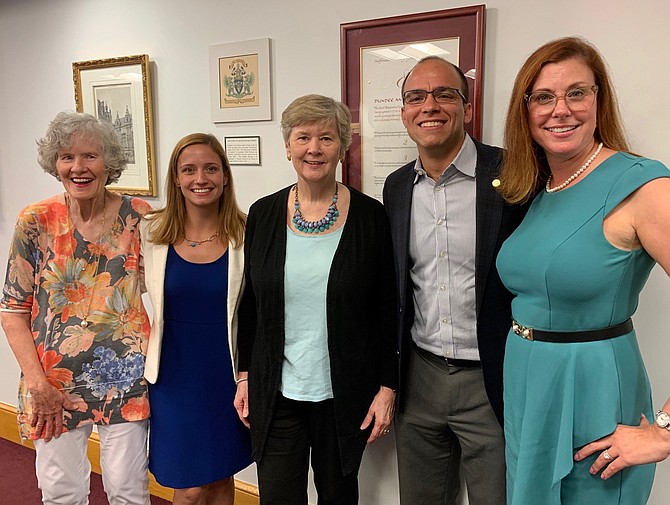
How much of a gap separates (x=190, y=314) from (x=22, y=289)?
0.52 m

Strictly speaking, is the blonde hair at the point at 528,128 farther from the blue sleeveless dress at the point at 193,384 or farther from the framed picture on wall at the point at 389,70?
the blue sleeveless dress at the point at 193,384

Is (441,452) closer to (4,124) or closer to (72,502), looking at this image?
(72,502)

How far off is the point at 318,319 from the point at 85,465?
94 cm

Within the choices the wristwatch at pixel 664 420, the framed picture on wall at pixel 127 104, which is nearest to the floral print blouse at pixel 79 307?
the framed picture on wall at pixel 127 104

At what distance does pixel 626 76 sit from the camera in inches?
62.0

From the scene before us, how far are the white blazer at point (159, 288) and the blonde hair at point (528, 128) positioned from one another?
85 cm

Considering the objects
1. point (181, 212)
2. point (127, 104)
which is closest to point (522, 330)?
point (181, 212)

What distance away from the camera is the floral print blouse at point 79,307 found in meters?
1.73

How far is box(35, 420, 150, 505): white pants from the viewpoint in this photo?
1.76m

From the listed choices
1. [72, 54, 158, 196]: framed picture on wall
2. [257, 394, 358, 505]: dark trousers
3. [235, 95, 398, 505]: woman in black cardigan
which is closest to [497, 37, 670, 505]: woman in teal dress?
[235, 95, 398, 505]: woman in black cardigan

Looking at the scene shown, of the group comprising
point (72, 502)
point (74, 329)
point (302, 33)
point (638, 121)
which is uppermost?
point (302, 33)

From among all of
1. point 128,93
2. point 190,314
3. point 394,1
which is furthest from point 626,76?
point 128,93

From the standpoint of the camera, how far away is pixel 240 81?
221 centimetres

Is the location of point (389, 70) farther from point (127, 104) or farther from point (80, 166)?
point (127, 104)
